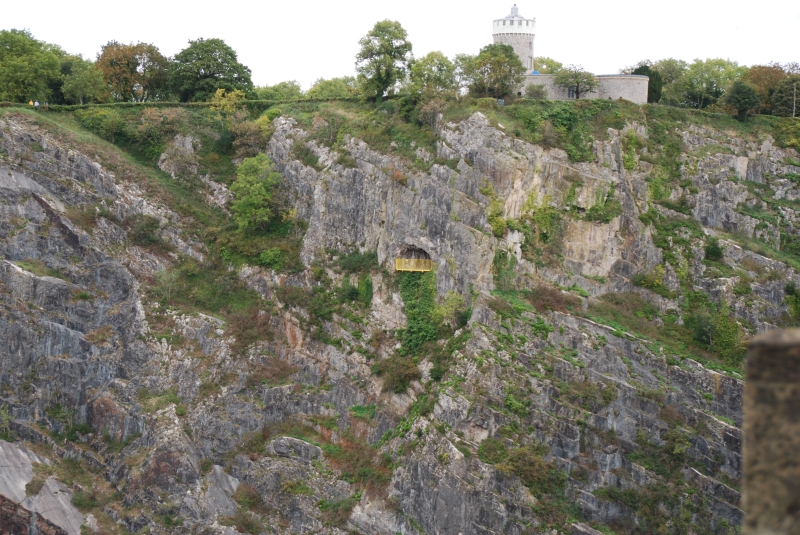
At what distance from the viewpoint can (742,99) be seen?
135 feet

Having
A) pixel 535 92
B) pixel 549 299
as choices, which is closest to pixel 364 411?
pixel 549 299

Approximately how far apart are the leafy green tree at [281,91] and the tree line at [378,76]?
191mm

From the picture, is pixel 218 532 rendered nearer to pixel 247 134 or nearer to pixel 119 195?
pixel 119 195

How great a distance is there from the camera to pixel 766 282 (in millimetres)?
35406

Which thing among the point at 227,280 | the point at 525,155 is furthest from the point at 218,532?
the point at 525,155

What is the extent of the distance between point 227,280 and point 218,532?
1183cm

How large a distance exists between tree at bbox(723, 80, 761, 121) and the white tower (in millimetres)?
10092

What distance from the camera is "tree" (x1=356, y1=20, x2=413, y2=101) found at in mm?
42375

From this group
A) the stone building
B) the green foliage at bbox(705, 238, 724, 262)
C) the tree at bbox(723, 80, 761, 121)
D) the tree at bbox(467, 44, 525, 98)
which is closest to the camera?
the green foliage at bbox(705, 238, 724, 262)

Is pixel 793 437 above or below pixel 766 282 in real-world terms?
above

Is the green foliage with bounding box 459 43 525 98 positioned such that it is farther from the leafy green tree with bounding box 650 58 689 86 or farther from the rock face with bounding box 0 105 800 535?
the leafy green tree with bounding box 650 58 689 86

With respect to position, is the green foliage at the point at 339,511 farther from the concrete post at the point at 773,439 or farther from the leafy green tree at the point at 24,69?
the concrete post at the point at 773,439

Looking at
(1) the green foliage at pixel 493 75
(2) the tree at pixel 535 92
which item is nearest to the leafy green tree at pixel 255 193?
(1) the green foliage at pixel 493 75

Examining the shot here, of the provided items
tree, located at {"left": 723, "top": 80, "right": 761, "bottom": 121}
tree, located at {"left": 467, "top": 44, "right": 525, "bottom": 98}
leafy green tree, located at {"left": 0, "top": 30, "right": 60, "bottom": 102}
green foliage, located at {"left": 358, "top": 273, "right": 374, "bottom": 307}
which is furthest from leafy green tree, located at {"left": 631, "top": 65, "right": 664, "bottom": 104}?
leafy green tree, located at {"left": 0, "top": 30, "right": 60, "bottom": 102}
